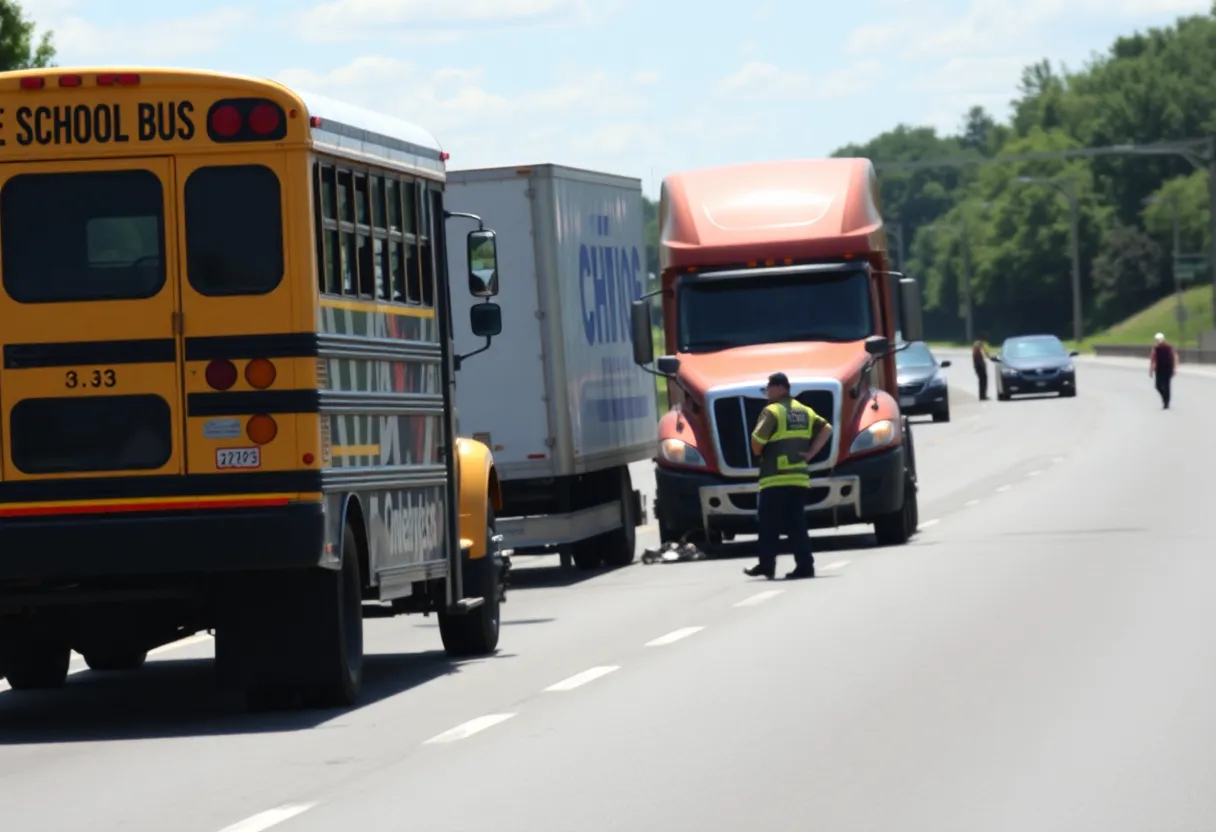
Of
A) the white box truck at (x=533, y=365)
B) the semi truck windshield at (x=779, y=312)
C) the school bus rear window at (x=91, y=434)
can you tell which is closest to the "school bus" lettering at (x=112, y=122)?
the school bus rear window at (x=91, y=434)

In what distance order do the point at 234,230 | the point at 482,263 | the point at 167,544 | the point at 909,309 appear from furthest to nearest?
the point at 909,309, the point at 482,263, the point at 234,230, the point at 167,544

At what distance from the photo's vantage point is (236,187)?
12836 millimetres

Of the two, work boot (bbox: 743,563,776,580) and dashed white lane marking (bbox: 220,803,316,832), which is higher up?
work boot (bbox: 743,563,776,580)

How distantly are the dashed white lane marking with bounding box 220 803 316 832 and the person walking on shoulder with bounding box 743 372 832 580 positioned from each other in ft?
38.4

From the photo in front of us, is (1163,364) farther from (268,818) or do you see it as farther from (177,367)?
(268,818)

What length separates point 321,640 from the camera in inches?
508

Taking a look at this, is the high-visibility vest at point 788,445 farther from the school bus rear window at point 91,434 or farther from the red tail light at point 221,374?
the school bus rear window at point 91,434

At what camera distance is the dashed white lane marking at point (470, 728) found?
468 inches

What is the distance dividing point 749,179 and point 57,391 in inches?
548

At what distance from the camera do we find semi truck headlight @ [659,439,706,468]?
2459cm

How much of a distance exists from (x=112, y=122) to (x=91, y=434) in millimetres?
1435

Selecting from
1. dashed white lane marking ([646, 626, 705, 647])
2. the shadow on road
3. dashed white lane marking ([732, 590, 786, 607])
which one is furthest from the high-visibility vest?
the shadow on road

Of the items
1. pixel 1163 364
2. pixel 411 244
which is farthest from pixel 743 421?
pixel 1163 364

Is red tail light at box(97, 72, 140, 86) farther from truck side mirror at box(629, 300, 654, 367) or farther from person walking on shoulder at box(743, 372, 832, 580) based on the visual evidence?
truck side mirror at box(629, 300, 654, 367)
